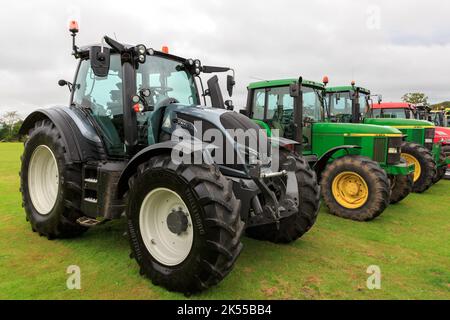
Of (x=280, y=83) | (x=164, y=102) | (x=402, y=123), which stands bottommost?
(x=402, y=123)

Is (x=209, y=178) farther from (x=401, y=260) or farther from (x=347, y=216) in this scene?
(x=347, y=216)

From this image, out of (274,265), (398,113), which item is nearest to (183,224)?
(274,265)

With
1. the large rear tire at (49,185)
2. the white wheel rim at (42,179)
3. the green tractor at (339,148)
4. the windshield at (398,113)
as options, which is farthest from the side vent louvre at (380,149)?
the white wheel rim at (42,179)

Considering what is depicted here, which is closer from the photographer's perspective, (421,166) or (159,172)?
(159,172)

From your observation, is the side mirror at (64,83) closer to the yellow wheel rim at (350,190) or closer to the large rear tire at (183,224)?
the large rear tire at (183,224)

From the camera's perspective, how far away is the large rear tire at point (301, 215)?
4.55 metres

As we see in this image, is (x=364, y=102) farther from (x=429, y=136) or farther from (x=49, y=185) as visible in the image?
(x=49, y=185)

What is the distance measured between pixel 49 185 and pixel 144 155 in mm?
2218

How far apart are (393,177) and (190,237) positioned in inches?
225

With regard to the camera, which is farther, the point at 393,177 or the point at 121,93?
the point at 393,177

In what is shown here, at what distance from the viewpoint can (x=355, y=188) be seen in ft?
22.0

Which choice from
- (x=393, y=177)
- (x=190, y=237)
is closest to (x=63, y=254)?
(x=190, y=237)

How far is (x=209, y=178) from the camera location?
3225 millimetres

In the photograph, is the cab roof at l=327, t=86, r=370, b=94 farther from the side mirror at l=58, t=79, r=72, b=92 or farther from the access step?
the access step
